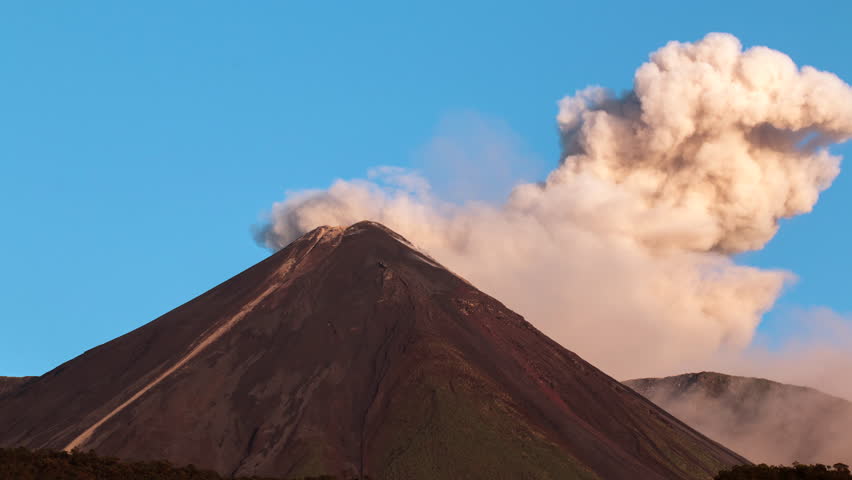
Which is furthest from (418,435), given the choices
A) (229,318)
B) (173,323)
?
(173,323)

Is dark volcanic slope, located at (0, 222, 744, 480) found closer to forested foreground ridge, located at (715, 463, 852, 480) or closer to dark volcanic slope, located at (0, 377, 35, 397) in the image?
dark volcanic slope, located at (0, 377, 35, 397)

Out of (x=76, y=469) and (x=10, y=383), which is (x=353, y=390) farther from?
(x=76, y=469)

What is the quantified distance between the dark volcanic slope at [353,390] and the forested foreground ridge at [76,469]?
121 feet

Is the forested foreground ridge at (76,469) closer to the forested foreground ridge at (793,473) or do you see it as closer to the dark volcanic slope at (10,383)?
the forested foreground ridge at (793,473)

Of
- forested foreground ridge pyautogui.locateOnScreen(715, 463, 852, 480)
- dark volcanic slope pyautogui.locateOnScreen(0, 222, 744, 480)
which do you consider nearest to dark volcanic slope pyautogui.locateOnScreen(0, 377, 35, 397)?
dark volcanic slope pyautogui.locateOnScreen(0, 222, 744, 480)

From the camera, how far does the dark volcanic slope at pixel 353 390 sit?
119375mm

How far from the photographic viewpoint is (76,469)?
240ft

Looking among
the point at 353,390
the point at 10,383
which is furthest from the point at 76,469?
the point at 10,383

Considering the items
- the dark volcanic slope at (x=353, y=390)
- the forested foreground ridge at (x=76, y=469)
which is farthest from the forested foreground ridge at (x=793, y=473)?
the dark volcanic slope at (x=353, y=390)

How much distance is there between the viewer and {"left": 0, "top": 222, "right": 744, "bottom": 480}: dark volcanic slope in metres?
119

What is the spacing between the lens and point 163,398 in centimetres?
13038

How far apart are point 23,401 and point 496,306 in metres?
59.2

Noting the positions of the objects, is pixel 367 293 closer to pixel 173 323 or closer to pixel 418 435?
pixel 173 323

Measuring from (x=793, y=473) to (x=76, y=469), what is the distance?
40383mm
